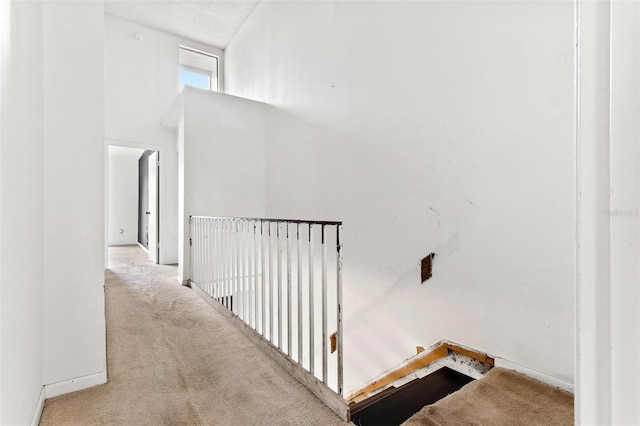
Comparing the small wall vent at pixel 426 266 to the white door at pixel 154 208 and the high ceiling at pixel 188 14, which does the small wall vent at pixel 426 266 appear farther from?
the high ceiling at pixel 188 14

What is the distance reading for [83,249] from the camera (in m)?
1.58

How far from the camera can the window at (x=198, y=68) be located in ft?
18.7

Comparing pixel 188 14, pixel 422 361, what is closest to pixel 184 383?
pixel 422 361

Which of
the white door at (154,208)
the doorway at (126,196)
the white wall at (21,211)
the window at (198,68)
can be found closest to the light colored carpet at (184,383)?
the white wall at (21,211)

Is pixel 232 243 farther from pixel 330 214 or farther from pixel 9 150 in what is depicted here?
pixel 9 150

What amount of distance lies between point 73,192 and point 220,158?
2724 millimetres

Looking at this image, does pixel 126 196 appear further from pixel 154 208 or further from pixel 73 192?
pixel 73 192

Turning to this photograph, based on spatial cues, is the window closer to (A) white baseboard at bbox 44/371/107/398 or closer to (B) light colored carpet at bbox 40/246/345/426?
(B) light colored carpet at bbox 40/246/345/426

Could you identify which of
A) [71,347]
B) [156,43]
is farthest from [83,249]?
[156,43]

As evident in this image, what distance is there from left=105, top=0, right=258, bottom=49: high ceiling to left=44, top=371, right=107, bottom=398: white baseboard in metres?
4.96

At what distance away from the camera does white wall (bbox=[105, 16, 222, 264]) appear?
15.4 ft

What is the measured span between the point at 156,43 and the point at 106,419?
5.57 meters

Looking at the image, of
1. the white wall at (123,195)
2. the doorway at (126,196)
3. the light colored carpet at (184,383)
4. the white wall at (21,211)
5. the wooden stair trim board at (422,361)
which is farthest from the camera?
the white wall at (123,195)

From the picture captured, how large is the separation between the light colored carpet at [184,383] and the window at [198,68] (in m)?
4.72
